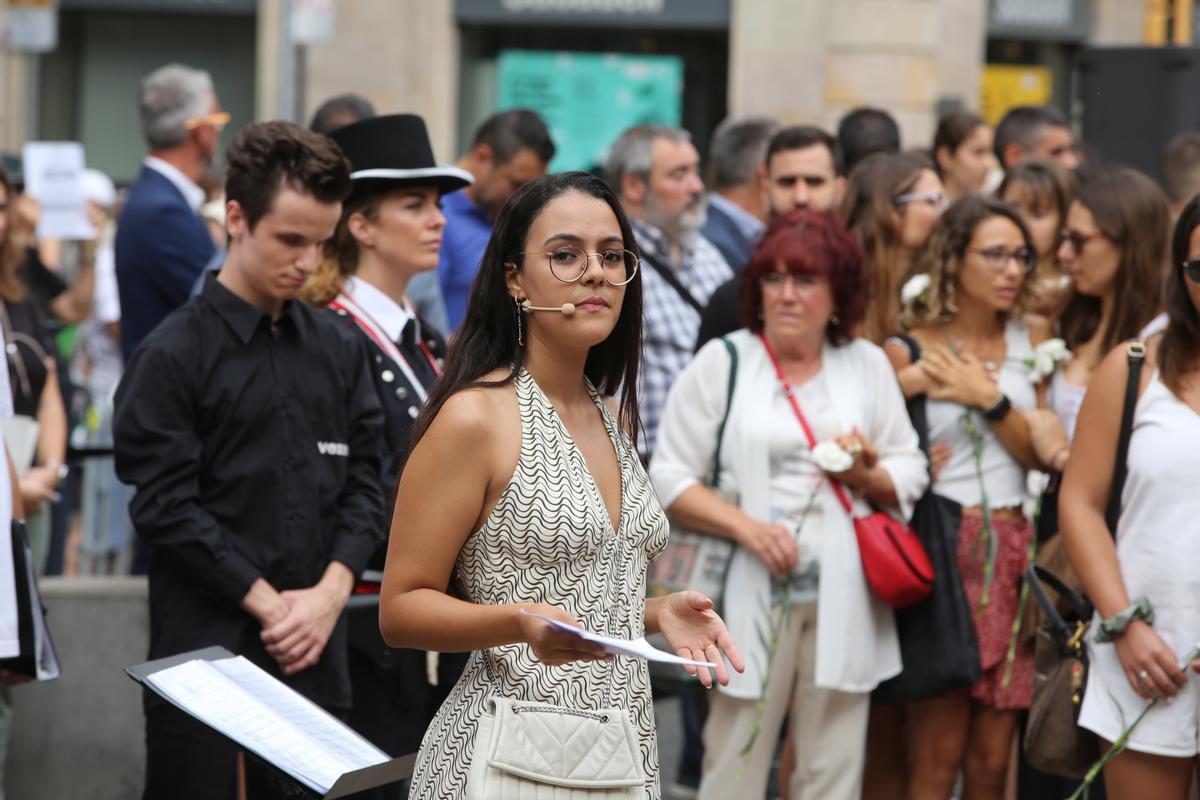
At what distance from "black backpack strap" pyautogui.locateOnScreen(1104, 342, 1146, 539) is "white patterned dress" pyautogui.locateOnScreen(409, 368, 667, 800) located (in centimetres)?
194

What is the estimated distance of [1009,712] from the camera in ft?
21.2

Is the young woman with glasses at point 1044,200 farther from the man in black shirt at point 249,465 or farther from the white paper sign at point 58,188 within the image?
the white paper sign at point 58,188

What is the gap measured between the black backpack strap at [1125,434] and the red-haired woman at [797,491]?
104 cm

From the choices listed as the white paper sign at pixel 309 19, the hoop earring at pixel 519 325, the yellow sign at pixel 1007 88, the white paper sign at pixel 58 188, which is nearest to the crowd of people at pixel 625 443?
the hoop earring at pixel 519 325

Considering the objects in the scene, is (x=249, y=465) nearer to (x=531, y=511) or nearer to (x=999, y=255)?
(x=531, y=511)

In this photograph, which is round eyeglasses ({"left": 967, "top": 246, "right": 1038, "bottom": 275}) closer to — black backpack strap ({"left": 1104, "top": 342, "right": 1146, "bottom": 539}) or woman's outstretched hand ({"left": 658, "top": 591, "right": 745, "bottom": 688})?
black backpack strap ({"left": 1104, "top": 342, "right": 1146, "bottom": 539})

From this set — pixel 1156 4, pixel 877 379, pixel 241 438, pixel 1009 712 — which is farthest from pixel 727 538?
pixel 1156 4

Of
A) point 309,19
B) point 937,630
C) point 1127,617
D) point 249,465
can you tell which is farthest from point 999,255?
point 309,19

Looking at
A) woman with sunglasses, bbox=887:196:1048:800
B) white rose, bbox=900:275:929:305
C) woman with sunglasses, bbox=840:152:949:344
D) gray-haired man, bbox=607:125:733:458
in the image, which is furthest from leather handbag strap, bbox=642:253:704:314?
woman with sunglasses, bbox=887:196:1048:800

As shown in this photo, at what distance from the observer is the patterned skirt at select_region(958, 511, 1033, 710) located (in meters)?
6.41

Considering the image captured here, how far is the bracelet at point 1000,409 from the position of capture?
643 centimetres

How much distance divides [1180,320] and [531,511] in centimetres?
238

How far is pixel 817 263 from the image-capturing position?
630 cm

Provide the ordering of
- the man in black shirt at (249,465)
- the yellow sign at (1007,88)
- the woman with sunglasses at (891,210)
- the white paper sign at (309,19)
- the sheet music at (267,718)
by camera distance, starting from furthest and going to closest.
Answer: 1. the yellow sign at (1007,88)
2. the white paper sign at (309,19)
3. the woman with sunglasses at (891,210)
4. the man in black shirt at (249,465)
5. the sheet music at (267,718)
